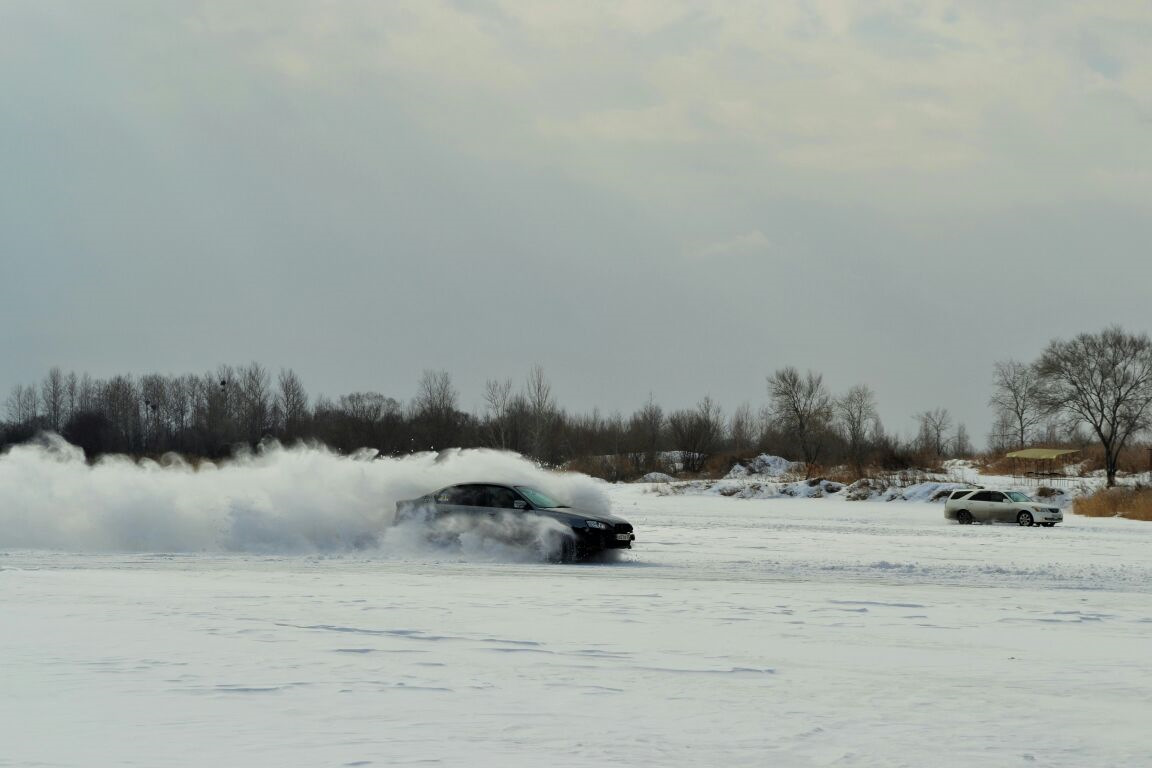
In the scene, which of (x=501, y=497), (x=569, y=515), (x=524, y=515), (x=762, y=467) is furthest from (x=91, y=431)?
(x=569, y=515)

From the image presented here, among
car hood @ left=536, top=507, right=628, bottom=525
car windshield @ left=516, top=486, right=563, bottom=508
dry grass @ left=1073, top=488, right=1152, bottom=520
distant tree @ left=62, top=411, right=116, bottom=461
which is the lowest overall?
dry grass @ left=1073, top=488, right=1152, bottom=520

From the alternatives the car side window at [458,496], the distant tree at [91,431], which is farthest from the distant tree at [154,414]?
the car side window at [458,496]

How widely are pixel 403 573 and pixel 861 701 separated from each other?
35.6 feet

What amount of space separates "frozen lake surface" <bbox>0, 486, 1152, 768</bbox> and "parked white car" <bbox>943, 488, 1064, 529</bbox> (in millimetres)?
20799

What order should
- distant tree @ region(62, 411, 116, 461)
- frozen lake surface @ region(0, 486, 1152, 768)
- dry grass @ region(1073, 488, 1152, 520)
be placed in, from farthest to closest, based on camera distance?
distant tree @ region(62, 411, 116, 461)
dry grass @ region(1073, 488, 1152, 520)
frozen lake surface @ region(0, 486, 1152, 768)

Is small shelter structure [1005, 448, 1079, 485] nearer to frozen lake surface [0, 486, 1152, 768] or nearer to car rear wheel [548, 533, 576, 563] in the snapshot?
car rear wheel [548, 533, 576, 563]

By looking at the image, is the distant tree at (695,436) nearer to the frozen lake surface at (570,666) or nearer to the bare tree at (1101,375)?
the bare tree at (1101,375)

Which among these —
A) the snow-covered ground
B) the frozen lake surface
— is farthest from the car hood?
the frozen lake surface

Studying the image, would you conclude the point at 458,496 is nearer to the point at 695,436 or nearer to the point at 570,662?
the point at 570,662

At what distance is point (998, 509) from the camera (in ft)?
133

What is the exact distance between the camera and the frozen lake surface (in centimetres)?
702

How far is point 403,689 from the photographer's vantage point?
866 cm

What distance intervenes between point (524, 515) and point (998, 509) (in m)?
24.4

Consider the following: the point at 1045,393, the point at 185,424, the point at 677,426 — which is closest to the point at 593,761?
the point at 1045,393
